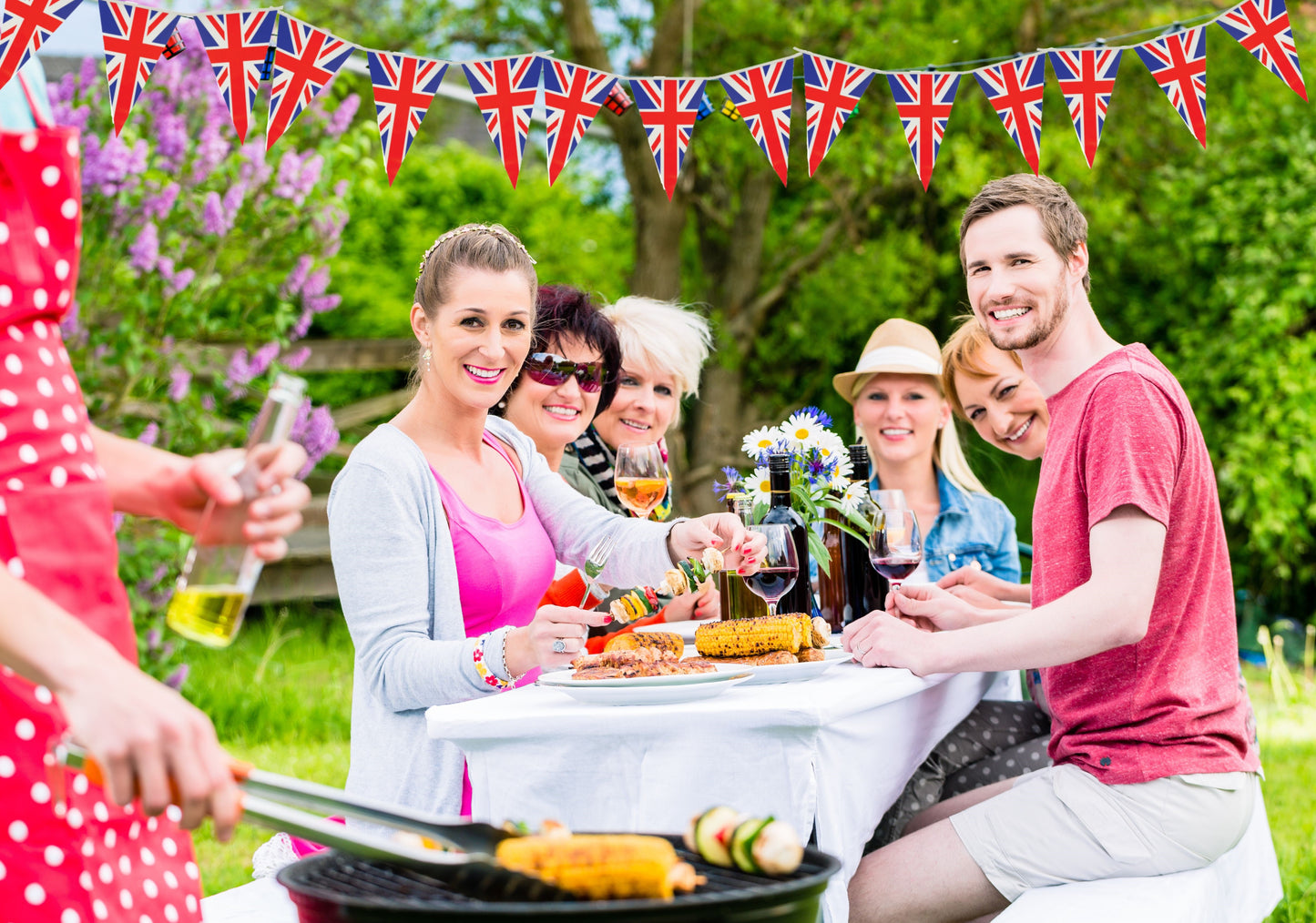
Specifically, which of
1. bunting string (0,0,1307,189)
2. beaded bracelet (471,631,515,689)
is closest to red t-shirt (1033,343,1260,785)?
beaded bracelet (471,631,515,689)

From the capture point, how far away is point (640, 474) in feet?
11.3

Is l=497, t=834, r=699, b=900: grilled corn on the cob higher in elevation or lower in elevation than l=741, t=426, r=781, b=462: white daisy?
lower

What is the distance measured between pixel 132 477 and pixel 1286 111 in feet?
28.9

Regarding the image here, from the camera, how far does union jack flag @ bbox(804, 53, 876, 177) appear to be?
441cm

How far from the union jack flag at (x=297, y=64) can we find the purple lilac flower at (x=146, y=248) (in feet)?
4.41

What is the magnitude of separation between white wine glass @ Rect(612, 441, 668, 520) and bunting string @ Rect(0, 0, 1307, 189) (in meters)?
0.99

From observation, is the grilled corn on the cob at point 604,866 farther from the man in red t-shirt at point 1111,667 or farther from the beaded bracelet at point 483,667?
the man in red t-shirt at point 1111,667

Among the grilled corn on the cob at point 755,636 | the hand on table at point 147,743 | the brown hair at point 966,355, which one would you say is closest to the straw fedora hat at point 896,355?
the brown hair at point 966,355

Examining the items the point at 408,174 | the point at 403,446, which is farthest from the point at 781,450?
the point at 408,174

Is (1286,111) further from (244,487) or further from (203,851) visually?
(244,487)

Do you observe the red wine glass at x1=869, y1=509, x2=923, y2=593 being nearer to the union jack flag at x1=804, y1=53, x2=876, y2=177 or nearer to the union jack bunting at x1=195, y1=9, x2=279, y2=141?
the union jack flag at x1=804, y1=53, x2=876, y2=177

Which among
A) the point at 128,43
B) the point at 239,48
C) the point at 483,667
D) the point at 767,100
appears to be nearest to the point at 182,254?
the point at 128,43

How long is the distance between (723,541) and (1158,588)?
0.99 metres

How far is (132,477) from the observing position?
4.72 feet
